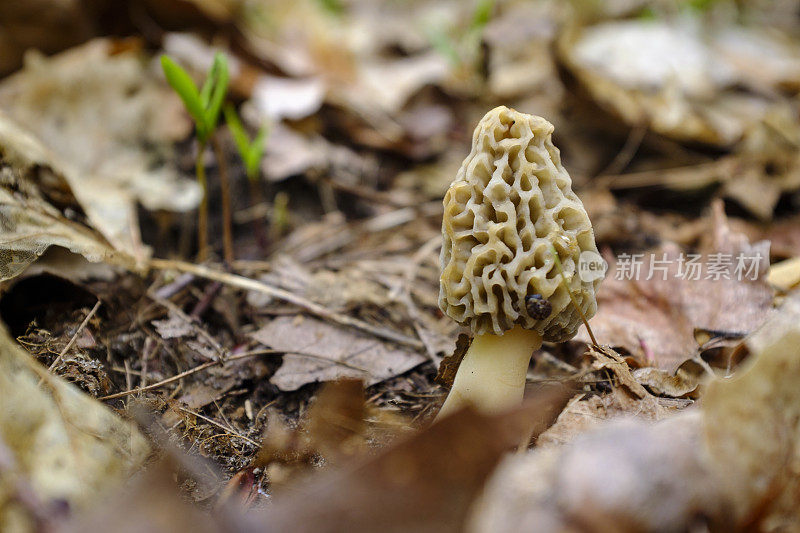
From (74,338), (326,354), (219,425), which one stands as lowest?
(326,354)

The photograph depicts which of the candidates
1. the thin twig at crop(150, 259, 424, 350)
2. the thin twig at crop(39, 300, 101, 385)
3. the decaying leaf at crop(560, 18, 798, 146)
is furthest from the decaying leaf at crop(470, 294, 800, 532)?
the decaying leaf at crop(560, 18, 798, 146)

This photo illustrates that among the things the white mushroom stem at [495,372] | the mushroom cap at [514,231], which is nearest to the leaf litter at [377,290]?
the white mushroom stem at [495,372]

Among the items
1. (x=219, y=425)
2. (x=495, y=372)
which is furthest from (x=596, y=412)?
(x=219, y=425)

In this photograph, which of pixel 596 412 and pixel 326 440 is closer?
pixel 326 440

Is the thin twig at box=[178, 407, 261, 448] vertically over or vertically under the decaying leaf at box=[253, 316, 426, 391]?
over

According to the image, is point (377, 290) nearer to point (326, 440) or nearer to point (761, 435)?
point (326, 440)

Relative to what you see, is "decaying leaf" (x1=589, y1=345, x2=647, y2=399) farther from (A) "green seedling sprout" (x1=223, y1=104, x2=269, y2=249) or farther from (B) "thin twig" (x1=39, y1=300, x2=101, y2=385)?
(A) "green seedling sprout" (x1=223, y1=104, x2=269, y2=249)

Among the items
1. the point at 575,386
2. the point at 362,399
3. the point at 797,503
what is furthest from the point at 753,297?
the point at 362,399
